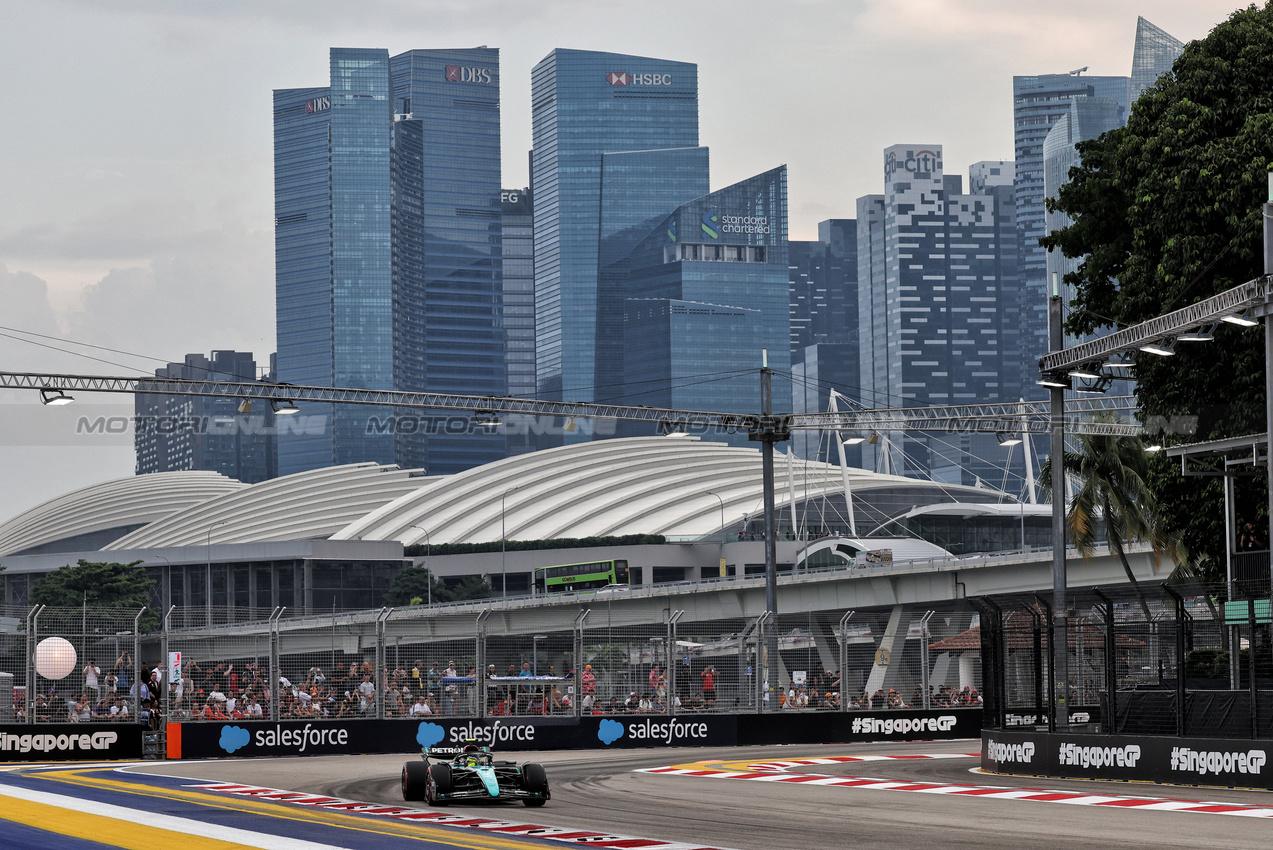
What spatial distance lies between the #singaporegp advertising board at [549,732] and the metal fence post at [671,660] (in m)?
0.29

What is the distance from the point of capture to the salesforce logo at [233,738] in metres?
29.0

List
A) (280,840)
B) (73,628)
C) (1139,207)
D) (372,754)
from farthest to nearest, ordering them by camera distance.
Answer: (1139,207), (372,754), (73,628), (280,840)

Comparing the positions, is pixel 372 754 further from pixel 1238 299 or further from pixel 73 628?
pixel 1238 299

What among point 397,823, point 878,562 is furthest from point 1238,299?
point 878,562

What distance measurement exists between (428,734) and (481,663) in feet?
5.82

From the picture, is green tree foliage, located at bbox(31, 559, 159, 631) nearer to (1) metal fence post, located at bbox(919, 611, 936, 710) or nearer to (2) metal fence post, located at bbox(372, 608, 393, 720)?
(2) metal fence post, located at bbox(372, 608, 393, 720)

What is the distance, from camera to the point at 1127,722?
22.8 meters

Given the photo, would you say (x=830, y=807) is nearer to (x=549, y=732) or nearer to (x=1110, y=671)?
(x=1110, y=671)

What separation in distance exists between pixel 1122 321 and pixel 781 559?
92.5m

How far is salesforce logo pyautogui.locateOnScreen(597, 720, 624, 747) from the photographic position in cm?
3212

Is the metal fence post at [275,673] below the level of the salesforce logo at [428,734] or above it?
above

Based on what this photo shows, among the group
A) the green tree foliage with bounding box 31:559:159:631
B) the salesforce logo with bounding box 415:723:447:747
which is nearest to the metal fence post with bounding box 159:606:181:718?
the salesforce logo with bounding box 415:723:447:747

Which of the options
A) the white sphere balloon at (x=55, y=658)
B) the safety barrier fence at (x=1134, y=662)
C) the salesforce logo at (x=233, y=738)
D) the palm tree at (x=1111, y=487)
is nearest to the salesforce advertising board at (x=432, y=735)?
the salesforce logo at (x=233, y=738)

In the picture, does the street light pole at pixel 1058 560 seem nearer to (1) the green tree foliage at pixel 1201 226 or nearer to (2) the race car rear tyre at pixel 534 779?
(1) the green tree foliage at pixel 1201 226
